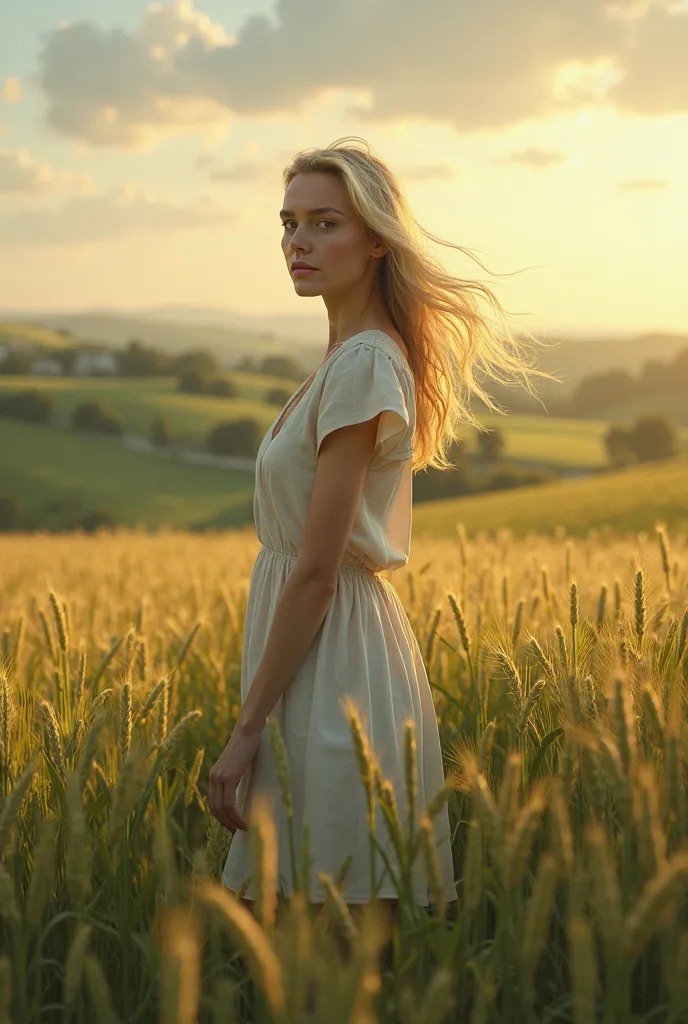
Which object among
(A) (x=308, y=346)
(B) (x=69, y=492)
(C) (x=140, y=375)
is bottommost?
(B) (x=69, y=492)

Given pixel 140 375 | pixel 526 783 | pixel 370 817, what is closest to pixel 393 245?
pixel 526 783

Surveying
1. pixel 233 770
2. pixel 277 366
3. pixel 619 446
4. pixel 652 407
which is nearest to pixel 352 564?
pixel 233 770

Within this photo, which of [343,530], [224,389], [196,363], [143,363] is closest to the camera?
[343,530]

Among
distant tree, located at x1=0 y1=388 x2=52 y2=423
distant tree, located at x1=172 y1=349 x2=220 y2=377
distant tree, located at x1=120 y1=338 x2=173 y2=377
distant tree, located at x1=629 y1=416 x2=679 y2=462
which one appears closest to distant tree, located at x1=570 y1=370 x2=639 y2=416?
distant tree, located at x1=629 y1=416 x2=679 y2=462

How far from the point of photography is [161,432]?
2862 inches

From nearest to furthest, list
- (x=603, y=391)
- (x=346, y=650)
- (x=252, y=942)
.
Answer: (x=252, y=942)
(x=346, y=650)
(x=603, y=391)

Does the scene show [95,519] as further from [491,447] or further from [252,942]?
[252,942]

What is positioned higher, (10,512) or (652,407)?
(652,407)

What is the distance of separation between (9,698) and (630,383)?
103 meters

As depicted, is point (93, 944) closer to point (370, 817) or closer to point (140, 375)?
point (370, 817)

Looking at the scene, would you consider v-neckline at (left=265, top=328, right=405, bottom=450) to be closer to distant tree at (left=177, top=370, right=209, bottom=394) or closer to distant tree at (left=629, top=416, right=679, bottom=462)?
distant tree at (left=629, top=416, right=679, bottom=462)

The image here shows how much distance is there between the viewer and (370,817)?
5.63 ft

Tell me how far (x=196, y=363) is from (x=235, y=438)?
81.1 ft

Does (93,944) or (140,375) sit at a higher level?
(140,375)
